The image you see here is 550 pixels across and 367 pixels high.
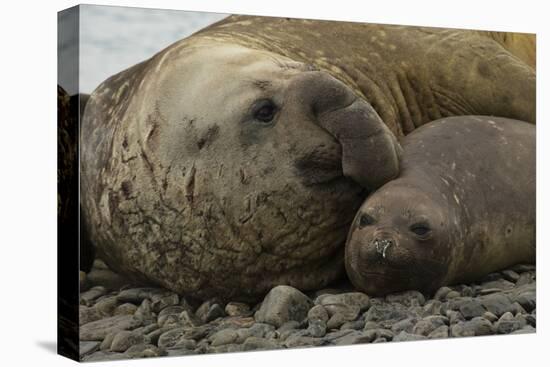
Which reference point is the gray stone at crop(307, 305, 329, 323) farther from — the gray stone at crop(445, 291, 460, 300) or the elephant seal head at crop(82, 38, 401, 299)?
the gray stone at crop(445, 291, 460, 300)

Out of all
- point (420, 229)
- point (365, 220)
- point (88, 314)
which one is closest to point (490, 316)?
point (420, 229)

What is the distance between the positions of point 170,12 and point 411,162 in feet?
5.76

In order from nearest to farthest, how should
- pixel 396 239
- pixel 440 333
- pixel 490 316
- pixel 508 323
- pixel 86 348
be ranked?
1. pixel 86 348
2. pixel 396 239
3. pixel 440 333
4. pixel 490 316
5. pixel 508 323

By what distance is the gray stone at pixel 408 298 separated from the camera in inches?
247

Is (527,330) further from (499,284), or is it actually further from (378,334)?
(378,334)

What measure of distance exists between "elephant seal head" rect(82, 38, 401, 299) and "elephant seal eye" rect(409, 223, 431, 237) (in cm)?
39

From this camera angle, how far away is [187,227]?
5.89 m

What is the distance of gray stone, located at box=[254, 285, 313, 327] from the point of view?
6.02m

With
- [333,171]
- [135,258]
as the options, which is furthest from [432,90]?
[135,258]

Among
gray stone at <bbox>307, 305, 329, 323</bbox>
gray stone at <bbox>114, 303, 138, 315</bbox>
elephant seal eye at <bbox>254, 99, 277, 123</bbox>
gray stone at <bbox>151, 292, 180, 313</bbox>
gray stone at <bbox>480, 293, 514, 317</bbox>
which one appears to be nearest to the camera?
gray stone at <bbox>114, 303, 138, 315</bbox>

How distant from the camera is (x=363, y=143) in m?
6.07

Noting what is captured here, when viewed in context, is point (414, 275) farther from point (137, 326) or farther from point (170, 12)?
point (170, 12)

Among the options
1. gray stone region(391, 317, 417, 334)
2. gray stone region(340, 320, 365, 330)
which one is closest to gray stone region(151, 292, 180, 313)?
gray stone region(340, 320, 365, 330)

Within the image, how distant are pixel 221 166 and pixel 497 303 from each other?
7.01ft
